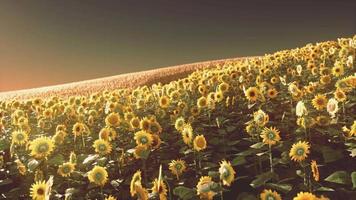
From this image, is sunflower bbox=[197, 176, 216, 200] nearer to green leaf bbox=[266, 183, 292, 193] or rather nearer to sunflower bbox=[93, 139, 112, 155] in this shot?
green leaf bbox=[266, 183, 292, 193]

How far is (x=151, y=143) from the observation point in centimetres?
802

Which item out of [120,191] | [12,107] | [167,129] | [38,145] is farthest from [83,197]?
[12,107]

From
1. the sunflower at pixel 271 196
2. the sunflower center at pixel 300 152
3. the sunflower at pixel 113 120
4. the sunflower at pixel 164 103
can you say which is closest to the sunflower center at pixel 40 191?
the sunflower at pixel 271 196

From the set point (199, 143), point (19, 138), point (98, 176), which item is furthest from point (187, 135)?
point (19, 138)

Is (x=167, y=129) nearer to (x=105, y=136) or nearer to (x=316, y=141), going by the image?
(x=105, y=136)

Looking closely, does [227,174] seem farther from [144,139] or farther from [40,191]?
[144,139]

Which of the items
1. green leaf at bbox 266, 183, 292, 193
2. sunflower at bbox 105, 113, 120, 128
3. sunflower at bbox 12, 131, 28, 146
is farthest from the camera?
sunflower at bbox 105, 113, 120, 128

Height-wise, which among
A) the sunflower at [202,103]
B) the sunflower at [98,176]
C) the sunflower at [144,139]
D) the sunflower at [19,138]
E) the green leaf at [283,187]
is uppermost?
the sunflower at [202,103]

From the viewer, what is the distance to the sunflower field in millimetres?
6734

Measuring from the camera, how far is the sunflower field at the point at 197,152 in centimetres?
673

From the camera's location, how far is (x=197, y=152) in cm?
823

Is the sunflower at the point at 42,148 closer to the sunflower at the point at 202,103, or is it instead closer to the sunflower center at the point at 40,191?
the sunflower center at the point at 40,191

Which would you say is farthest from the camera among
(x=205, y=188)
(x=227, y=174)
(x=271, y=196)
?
(x=227, y=174)

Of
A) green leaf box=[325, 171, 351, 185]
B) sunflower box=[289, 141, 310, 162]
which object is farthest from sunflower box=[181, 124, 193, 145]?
green leaf box=[325, 171, 351, 185]
